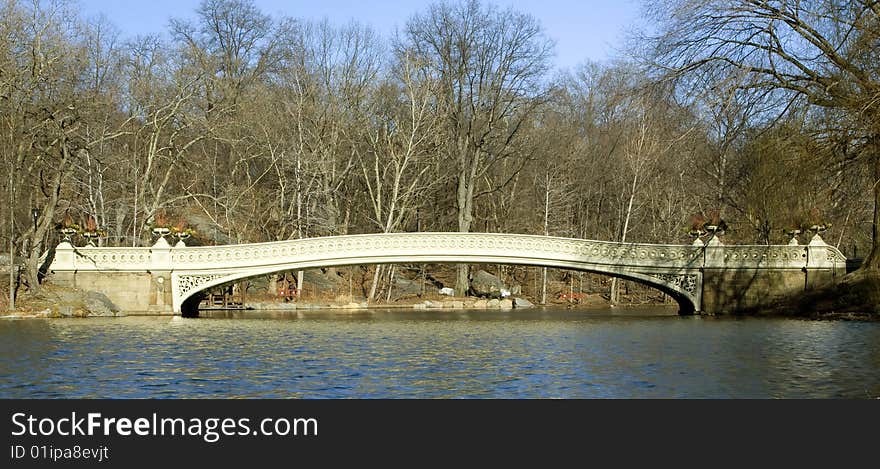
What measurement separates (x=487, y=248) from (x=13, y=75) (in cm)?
1257

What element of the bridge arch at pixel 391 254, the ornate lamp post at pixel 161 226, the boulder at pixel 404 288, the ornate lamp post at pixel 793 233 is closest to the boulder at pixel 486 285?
the boulder at pixel 404 288

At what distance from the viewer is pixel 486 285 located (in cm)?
4034

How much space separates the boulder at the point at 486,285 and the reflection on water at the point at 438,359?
504 inches

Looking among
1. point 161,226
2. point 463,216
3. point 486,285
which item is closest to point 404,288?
point 486,285

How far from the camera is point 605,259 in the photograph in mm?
28875

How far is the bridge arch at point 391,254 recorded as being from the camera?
28.6 metres

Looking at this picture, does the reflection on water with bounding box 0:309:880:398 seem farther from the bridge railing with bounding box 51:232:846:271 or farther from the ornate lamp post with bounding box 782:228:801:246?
the ornate lamp post with bounding box 782:228:801:246

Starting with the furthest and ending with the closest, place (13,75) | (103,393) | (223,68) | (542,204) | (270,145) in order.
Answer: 1. (223,68)
2. (542,204)
3. (270,145)
4. (13,75)
5. (103,393)

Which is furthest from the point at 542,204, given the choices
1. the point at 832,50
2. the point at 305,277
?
the point at 832,50

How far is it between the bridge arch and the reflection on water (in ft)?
6.52

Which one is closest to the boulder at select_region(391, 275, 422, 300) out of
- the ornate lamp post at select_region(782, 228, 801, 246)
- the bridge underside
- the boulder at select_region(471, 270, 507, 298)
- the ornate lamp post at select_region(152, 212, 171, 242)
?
the boulder at select_region(471, 270, 507, 298)

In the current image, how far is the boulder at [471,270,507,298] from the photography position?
39.9 meters

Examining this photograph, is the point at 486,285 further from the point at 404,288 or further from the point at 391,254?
the point at 391,254

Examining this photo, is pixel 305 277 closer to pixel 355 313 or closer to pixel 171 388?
pixel 355 313
